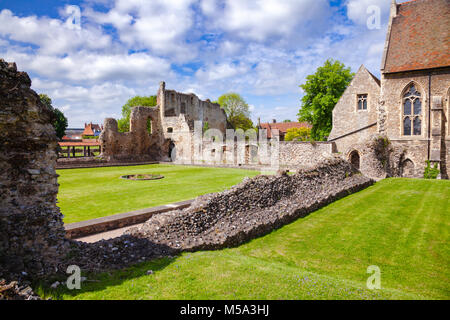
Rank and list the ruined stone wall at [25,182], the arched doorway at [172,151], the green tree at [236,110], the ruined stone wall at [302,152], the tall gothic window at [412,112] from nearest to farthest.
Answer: the ruined stone wall at [25,182] < the tall gothic window at [412,112] < the ruined stone wall at [302,152] < the arched doorway at [172,151] < the green tree at [236,110]

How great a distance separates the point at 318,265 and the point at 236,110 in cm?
5596

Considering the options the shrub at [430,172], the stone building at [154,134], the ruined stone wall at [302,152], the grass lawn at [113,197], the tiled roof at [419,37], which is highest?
the tiled roof at [419,37]

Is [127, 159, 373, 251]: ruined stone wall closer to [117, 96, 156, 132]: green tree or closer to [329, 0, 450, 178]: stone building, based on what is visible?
[329, 0, 450, 178]: stone building

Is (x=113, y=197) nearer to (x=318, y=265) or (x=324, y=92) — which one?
(x=318, y=265)

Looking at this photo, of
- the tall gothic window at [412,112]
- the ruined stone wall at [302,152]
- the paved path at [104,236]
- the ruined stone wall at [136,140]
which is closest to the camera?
the paved path at [104,236]

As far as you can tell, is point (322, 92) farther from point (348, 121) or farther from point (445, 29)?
point (445, 29)

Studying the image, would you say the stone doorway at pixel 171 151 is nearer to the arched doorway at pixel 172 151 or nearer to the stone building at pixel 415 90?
the arched doorway at pixel 172 151

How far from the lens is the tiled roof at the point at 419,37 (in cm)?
1941

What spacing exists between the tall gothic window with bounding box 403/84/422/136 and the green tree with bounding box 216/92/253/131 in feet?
128

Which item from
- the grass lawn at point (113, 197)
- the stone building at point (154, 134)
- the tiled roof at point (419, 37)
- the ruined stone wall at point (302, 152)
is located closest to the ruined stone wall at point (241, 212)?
the grass lawn at point (113, 197)

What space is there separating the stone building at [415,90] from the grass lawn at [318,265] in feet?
34.5

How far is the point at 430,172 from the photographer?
18.9 m

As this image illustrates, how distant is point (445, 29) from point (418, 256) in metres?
21.3

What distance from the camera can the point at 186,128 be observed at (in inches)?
1326
